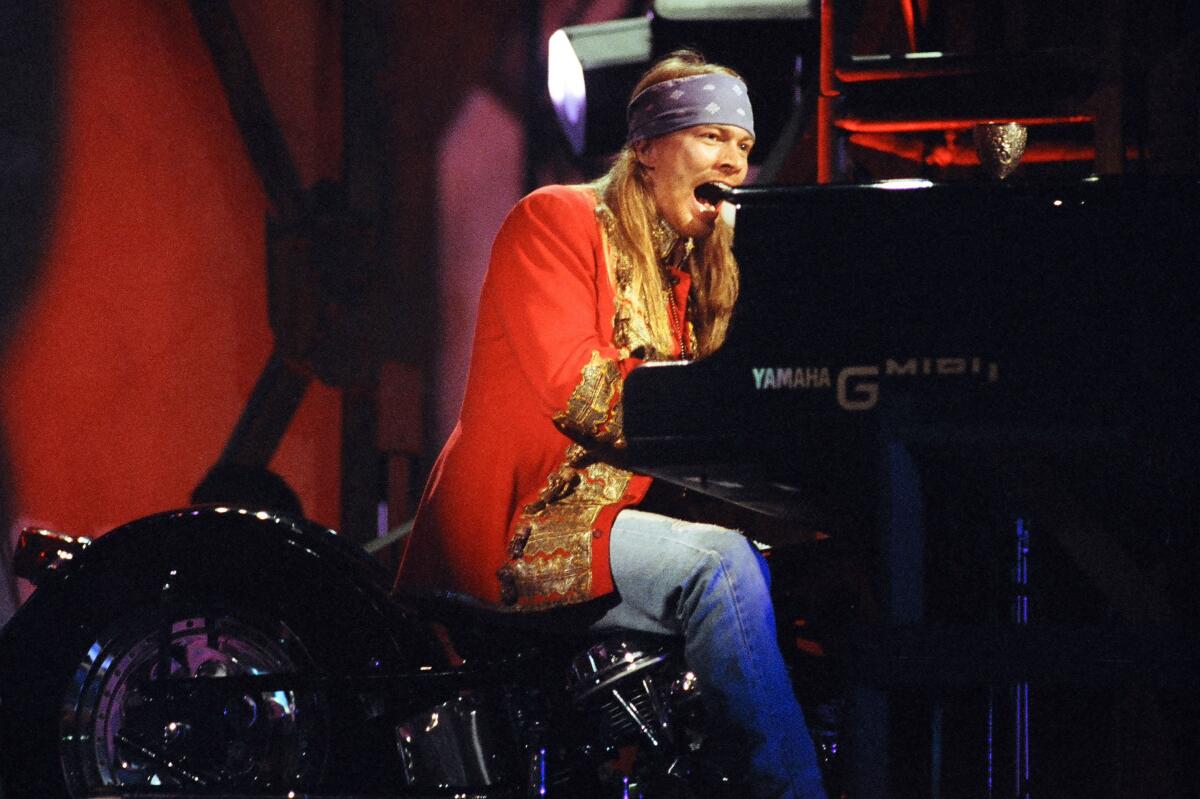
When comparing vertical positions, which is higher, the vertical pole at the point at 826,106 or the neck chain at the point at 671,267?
the vertical pole at the point at 826,106

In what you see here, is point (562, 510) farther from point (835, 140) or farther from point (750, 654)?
point (835, 140)

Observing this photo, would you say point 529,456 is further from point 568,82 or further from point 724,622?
point 568,82

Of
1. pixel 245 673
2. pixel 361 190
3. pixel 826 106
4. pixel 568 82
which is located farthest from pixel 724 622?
pixel 361 190

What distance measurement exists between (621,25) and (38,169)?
2.02 meters

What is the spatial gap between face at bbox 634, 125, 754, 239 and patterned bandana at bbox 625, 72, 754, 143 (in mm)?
19

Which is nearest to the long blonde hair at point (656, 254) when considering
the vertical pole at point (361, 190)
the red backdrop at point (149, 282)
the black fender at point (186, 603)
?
the black fender at point (186, 603)

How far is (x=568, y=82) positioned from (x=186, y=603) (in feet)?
5.53

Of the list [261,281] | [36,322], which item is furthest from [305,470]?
[36,322]

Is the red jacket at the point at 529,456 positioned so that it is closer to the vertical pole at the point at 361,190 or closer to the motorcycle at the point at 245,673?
the motorcycle at the point at 245,673

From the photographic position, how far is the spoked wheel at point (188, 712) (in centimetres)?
233

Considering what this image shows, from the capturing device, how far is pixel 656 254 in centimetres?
230

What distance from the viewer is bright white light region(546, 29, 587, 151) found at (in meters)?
3.08

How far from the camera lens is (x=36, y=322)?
148 inches

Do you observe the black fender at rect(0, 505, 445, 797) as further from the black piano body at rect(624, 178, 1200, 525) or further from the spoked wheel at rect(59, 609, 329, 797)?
the black piano body at rect(624, 178, 1200, 525)
